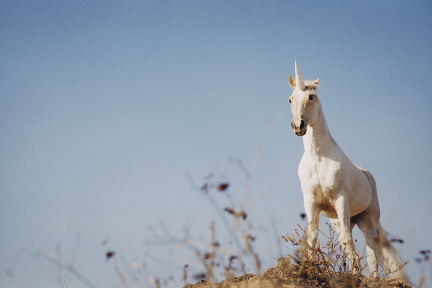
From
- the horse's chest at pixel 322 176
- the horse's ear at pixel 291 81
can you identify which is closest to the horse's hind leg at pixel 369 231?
the horse's chest at pixel 322 176

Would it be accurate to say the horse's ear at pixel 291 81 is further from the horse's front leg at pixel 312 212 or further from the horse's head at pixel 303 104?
the horse's front leg at pixel 312 212

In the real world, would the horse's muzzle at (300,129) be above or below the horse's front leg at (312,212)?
above

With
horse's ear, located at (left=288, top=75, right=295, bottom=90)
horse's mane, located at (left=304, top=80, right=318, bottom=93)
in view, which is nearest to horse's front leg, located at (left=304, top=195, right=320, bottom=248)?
horse's mane, located at (left=304, top=80, right=318, bottom=93)

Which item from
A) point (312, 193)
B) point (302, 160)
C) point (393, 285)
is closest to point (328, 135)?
point (302, 160)

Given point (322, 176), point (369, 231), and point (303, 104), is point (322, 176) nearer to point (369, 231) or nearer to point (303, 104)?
point (303, 104)

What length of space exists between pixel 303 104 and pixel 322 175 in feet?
3.95

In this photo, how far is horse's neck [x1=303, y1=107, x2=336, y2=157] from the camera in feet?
20.0

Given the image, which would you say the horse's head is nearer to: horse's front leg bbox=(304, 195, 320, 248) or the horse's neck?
the horse's neck

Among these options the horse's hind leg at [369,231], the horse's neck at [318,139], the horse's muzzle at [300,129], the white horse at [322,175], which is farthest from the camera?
the horse's hind leg at [369,231]

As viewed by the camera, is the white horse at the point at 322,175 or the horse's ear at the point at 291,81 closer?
the white horse at the point at 322,175

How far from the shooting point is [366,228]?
7074 millimetres

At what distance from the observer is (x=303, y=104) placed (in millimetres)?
5793

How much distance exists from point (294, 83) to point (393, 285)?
11.5ft

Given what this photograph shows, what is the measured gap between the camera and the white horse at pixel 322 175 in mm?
5770
